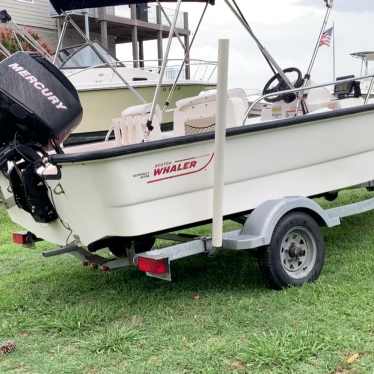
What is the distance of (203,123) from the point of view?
5031mm

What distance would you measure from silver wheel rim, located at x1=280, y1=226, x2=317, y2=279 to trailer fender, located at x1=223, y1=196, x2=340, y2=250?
6.9 inches

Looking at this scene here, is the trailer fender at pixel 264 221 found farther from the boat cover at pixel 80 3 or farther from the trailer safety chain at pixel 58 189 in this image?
the boat cover at pixel 80 3

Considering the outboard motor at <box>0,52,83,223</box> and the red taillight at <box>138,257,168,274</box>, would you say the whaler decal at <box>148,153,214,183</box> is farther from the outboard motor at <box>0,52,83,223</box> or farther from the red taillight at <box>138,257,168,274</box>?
the outboard motor at <box>0,52,83,223</box>

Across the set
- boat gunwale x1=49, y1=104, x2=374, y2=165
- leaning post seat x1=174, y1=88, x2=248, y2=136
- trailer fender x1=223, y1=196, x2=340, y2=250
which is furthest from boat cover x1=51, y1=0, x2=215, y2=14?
trailer fender x1=223, y1=196, x2=340, y2=250

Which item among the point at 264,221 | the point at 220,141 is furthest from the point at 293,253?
the point at 220,141

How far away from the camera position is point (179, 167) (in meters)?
3.47

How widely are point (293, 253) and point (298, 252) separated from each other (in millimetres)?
45

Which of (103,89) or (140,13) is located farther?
(140,13)

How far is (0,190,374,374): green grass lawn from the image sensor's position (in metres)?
2.83

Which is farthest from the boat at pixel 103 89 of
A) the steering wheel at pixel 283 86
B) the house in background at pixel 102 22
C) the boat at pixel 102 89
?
the house in background at pixel 102 22

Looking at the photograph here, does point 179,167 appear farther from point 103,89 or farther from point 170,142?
point 103,89

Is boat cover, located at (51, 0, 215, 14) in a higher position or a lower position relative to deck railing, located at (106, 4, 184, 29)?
lower

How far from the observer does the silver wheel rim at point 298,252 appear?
3846 millimetres

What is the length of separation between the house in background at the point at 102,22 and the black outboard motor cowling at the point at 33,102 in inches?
452
